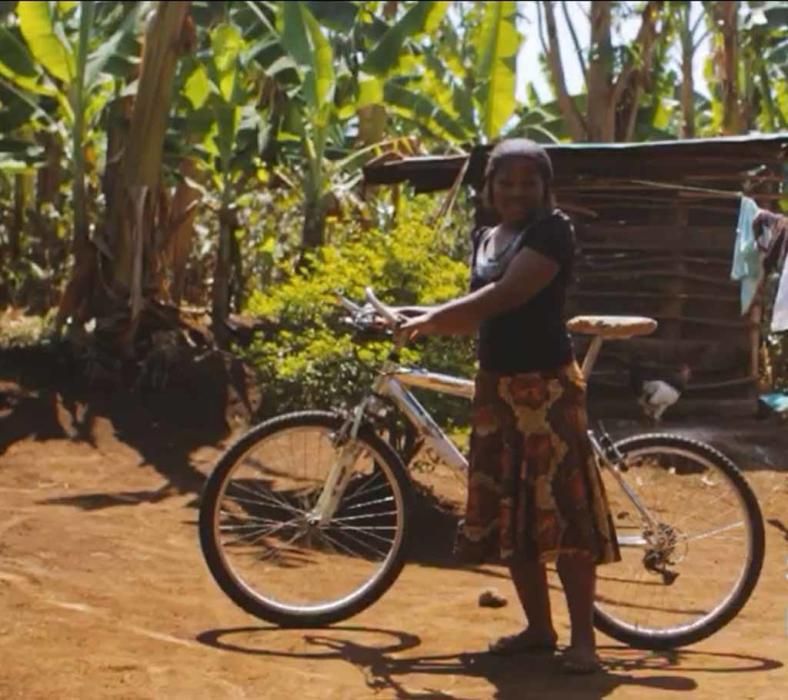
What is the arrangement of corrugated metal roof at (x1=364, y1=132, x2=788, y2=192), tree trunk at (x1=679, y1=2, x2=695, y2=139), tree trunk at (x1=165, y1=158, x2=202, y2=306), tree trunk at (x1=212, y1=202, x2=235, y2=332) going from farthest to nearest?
tree trunk at (x1=679, y1=2, x2=695, y2=139) → tree trunk at (x1=212, y1=202, x2=235, y2=332) → tree trunk at (x1=165, y1=158, x2=202, y2=306) → corrugated metal roof at (x1=364, y1=132, x2=788, y2=192)

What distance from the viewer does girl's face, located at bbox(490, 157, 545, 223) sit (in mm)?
4348

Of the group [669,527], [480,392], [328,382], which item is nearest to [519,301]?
[480,392]

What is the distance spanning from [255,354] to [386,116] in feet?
18.5

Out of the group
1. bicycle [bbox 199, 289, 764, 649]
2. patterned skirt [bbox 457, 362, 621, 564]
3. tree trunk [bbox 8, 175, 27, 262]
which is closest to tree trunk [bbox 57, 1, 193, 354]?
tree trunk [bbox 8, 175, 27, 262]

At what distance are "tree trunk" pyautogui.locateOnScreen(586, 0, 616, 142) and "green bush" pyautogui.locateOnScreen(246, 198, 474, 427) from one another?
19.0ft

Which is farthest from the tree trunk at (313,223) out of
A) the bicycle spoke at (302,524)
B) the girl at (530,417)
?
the girl at (530,417)

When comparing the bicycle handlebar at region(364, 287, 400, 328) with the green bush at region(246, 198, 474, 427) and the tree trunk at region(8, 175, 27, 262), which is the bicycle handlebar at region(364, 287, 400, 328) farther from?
the tree trunk at region(8, 175, 27, 262)

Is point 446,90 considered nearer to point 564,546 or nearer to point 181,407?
point 181,407

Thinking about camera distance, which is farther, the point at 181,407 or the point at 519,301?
the point at 181,407

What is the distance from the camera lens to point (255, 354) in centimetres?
770

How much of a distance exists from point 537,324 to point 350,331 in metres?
2.98

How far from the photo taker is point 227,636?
4883 millimetres

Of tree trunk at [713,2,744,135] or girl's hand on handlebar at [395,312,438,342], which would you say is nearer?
girl's hand on handlebar at [395,312,438,342]

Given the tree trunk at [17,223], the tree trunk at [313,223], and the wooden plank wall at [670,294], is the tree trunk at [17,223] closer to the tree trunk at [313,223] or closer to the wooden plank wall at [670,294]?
the tree trunk at [313,223]
